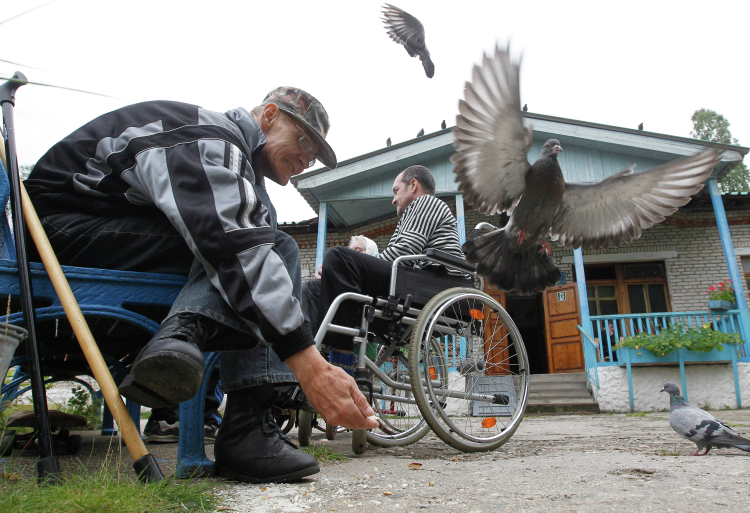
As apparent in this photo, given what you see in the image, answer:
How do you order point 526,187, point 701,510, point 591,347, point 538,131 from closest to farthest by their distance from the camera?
point 701,510
point 526,187
point 591,347
point 538,131

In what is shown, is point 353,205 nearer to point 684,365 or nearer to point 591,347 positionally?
point 591,347

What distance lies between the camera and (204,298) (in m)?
1.21

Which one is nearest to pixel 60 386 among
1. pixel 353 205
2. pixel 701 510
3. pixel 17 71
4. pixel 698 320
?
pixel 353 205

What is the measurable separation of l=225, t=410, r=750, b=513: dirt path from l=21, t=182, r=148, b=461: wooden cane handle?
28 centimetres

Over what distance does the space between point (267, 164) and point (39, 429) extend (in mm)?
1039

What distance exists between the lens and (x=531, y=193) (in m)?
3.31

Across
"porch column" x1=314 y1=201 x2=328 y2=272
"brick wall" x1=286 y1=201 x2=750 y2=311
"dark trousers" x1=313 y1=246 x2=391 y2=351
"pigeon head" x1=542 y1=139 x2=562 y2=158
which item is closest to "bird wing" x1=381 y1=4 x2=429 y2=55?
"porch column" x1=314 y1=201 x2=328 y2=272

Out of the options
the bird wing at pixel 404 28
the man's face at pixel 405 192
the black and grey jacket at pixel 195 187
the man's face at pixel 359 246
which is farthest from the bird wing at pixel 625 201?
the bird wing at pixel 404 28

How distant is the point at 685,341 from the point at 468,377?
570cm

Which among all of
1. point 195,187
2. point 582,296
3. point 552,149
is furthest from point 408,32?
point 195,187

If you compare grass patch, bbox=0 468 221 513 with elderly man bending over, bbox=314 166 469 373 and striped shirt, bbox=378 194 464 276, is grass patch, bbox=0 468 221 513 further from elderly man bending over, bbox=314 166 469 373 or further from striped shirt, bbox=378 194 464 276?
striped shirt, bbox=378 194 464 276

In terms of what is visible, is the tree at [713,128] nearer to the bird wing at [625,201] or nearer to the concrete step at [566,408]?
the concrete step at [566,408]

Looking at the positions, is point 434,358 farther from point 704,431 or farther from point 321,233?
point 321,233

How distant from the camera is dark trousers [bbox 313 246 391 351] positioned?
218cm
